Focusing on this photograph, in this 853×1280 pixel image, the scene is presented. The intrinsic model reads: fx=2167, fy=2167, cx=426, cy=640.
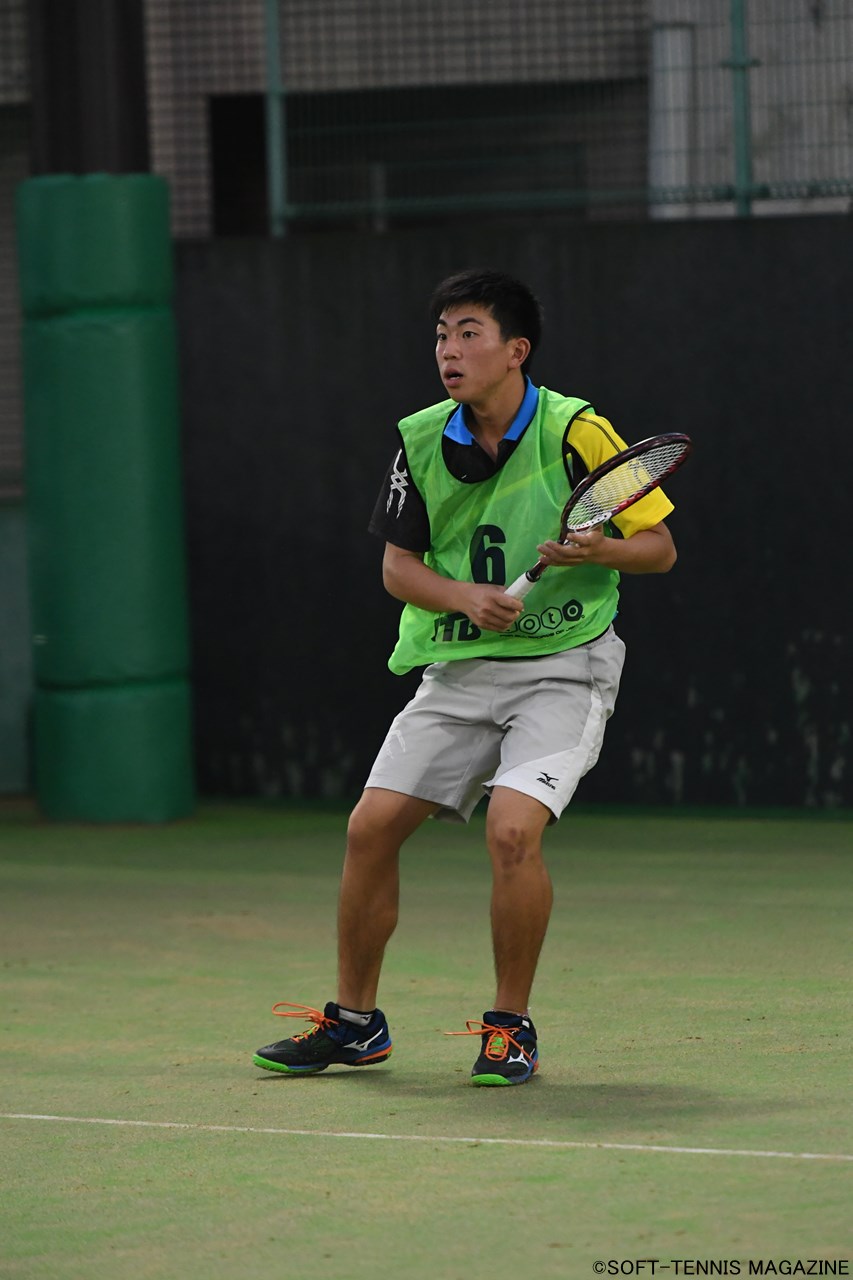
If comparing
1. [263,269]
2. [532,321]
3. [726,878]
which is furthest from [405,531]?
[263,269]

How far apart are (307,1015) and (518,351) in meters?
Result: 1.61

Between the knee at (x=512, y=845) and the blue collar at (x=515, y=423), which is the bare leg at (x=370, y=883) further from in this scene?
the blue collar at (x=515, y=423)

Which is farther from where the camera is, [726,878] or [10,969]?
[726,878]

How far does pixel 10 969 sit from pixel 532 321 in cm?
280

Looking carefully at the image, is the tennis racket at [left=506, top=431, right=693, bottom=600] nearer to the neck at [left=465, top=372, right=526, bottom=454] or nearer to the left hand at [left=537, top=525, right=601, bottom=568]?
the left hand at [left=537, top=525, right=601, bottom=568]

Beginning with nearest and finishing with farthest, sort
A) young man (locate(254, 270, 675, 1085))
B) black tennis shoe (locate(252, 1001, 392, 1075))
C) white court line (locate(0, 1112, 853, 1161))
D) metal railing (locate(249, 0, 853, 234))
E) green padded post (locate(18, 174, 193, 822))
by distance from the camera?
1. white court line (locate(0, 1112, 853, 1161))
2. young man (locate(254, 270, 675, 1085))
3. black tennis shoe (locate(252, 1001, 392, 1075))
4. green padded post (locate(18, 174, 193, 822))
5. metal railing (locate(249, 0, 853, 234))

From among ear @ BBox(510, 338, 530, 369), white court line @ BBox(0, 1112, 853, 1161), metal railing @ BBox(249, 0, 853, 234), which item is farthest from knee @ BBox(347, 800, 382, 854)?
metal railing @ BBox(249, 0, 853, 234)

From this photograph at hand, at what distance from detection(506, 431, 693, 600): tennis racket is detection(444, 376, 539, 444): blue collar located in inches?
9.4

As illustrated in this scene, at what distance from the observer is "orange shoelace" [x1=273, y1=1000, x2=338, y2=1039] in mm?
4953

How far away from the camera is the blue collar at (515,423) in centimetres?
488

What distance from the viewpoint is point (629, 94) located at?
9.77 meters

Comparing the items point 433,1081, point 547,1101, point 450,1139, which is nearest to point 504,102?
point 433,1081

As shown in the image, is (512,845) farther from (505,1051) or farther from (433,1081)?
(433,1081)

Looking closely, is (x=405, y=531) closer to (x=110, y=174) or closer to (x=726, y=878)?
(x=726, y=878)
